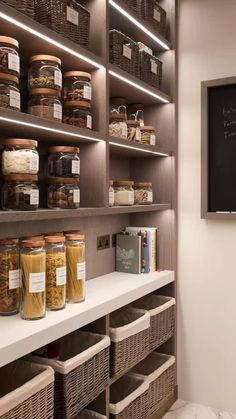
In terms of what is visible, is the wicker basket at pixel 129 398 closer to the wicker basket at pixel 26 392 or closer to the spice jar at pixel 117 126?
the wicker basket at pixel 26 392

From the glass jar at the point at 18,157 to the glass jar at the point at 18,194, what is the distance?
27 millimetres

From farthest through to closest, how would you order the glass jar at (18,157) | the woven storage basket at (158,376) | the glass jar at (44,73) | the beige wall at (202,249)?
the beige wall at (202,249)
the woven storage basket at (158,376)
the glass jar at (44,73)
the glass jar at (18,157)

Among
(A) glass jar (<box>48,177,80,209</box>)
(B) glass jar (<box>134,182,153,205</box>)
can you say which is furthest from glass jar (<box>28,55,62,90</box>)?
(B) glass jar (<box>134,182,153,205</box>)

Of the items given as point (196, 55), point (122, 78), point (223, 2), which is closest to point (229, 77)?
point (196, 55)

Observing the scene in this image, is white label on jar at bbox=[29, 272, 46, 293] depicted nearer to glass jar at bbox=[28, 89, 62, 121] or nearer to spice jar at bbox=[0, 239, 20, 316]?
spice jar at bbox=[0, 239, 20, 316]

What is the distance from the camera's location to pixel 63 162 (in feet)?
5.84

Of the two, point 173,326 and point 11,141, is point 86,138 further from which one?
point 173,326

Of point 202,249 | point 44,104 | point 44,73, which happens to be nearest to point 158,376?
point 202,249

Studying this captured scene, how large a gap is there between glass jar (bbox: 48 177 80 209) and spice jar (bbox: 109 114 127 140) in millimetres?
482

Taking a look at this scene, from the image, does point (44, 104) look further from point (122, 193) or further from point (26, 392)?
point (26, 392)

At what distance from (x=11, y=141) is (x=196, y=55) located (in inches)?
61.7

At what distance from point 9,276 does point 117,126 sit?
39.6 inches

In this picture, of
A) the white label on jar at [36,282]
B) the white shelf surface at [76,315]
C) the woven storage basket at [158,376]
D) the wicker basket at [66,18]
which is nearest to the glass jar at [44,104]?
the wicker basket at [66,18]

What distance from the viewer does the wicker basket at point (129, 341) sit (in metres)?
1.94
